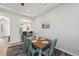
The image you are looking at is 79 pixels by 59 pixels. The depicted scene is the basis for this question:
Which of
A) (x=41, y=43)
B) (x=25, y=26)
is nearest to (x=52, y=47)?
(x=41, y=43)

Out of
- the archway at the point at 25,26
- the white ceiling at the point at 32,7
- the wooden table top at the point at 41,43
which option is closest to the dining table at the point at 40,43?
the wooden table top at the point at 41,43

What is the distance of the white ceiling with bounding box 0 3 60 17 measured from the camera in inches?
63.9

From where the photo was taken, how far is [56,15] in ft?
5.38

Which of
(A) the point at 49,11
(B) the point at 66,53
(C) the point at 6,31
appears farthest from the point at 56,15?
(C) the point at 6,31

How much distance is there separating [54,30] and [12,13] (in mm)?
623

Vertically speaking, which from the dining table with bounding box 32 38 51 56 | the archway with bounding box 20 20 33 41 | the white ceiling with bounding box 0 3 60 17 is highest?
the white ceiling with bounding box 0 3 60 17

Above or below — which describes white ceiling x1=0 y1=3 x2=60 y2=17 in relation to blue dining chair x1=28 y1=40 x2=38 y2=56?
above

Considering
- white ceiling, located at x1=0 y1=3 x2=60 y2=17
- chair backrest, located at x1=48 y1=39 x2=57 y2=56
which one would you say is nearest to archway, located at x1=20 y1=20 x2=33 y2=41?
white ceiling, located at x1=0 y1=3 x2=60 y2=17

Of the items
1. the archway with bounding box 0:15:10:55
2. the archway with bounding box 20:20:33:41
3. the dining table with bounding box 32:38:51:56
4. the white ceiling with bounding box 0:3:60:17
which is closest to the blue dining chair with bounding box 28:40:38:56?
the dining table with bounding box 32:38:51:56

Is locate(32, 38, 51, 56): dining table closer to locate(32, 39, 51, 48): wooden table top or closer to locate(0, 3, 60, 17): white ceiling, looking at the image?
locate(32, 39, 51, 48): wooden table top

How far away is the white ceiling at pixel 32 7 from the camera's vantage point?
5.32 feet

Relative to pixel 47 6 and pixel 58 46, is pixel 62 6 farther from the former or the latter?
pixel 58 46

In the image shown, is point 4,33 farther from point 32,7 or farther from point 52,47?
point 52,47

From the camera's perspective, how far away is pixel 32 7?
1.65 metres
